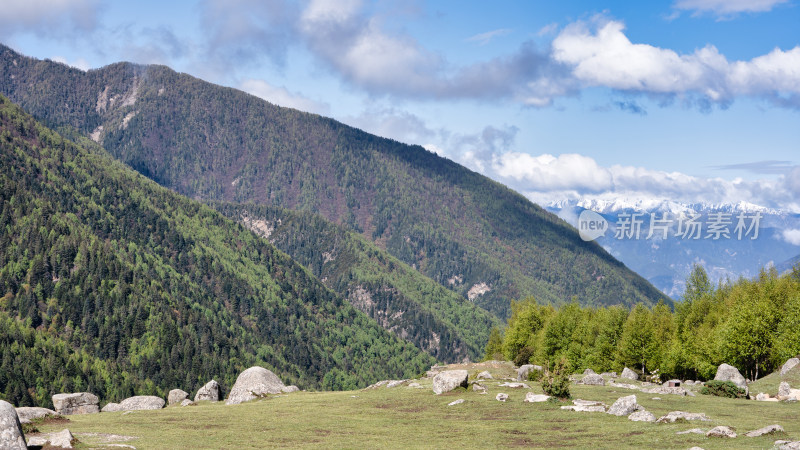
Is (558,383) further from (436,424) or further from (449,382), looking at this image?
(436,424)

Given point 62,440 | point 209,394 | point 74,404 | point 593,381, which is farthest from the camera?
point 209,394

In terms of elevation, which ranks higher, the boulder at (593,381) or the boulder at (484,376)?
the boulder at (593,381)

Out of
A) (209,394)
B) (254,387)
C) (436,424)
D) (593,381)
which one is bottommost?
(209,394)

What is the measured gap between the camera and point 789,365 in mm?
95250

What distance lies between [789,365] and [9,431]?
9656cm

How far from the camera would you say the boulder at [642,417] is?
58978 mm

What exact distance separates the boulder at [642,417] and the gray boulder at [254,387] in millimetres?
59304

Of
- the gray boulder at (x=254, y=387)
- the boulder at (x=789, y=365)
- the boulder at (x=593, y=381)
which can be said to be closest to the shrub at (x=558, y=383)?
the boulder at (x=593, y=381)

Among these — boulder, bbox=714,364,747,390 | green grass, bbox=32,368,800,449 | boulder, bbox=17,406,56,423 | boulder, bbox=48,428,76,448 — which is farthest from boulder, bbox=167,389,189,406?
boulder, bbox=714,364,747,390

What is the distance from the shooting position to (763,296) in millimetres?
123625

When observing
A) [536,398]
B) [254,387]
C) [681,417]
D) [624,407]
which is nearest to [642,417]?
[681,417]

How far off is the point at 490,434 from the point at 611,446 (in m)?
11.9

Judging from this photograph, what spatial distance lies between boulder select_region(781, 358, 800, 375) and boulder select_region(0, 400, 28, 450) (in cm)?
9387

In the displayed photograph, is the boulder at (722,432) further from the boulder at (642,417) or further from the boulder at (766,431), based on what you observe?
the boulder at (642,417)
